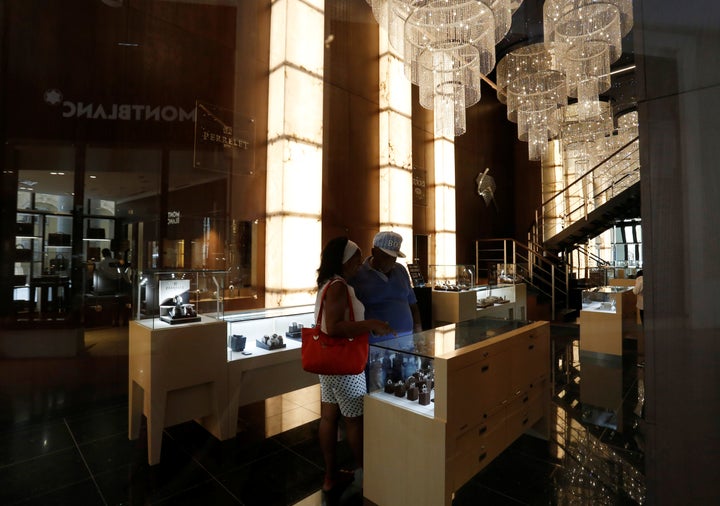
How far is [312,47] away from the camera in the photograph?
5.70 metres

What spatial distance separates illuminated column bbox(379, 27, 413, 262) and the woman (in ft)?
16.2

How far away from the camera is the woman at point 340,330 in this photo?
6.95 feet

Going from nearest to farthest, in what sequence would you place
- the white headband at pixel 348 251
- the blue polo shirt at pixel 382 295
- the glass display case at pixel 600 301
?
the white headband at pixel 348 251 < the blue polo shirt at pixel 382 295 < the glass display case at pixel 600 301

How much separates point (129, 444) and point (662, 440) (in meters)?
3.57

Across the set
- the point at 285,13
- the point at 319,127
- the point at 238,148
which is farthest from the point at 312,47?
the point at 238,148

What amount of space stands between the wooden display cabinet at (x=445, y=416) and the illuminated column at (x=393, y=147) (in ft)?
15.5

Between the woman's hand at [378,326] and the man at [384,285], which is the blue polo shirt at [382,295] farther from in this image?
the woman's hand at [378,326]

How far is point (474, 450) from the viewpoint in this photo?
6.94 ft

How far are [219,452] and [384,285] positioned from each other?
186 cm

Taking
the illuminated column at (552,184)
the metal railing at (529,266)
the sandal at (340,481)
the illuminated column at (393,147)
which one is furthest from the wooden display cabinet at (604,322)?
the illuminated column at (552,184)

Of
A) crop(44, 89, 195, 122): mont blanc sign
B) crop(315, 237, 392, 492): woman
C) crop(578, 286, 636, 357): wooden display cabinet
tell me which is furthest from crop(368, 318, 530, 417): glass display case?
crop(578, 286, 636, 357): wooden display cabinet

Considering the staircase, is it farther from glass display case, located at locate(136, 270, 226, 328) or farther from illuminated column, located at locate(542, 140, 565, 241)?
glass display case, located at locate(136, 270, 226, 328)

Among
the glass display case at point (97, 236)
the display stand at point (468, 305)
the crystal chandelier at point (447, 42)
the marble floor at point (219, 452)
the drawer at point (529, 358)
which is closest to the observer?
the marble floor at point (219, 452)

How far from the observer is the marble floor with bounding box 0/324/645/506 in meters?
2.40
